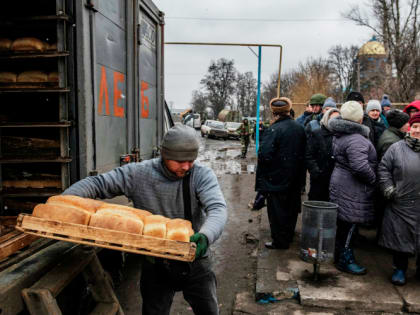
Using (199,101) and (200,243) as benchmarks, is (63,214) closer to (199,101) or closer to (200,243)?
(200,243)

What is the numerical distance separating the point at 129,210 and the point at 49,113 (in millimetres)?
2546

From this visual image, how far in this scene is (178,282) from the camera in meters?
2.38

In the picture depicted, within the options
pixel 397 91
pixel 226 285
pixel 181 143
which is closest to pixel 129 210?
pixel 181 143

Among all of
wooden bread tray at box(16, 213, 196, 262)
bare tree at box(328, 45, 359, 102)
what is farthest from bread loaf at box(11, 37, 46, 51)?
bare tree at box(328, 45, 359, 102)

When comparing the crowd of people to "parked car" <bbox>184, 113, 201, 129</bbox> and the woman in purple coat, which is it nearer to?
A: the woman in purple coat

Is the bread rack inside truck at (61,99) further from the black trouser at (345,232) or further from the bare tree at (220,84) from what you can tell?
the bare tree at (220,84)

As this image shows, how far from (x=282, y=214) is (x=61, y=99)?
3.03 m

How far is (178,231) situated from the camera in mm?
2096

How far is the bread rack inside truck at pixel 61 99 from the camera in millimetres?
3326

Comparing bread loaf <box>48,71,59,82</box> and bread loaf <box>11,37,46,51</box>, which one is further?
bread loaf <box>48,71,59,82</box>

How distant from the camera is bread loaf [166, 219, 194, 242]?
207 centimetres

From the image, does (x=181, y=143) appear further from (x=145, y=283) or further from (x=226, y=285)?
(x=226, y=285)

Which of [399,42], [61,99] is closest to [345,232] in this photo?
[61,99]

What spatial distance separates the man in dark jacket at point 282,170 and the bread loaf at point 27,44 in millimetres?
2883
